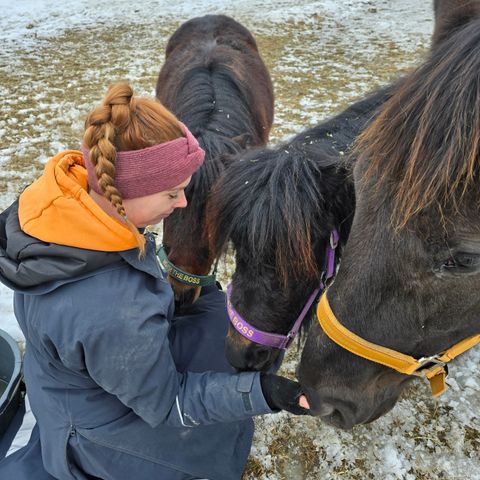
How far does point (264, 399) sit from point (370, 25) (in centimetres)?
939

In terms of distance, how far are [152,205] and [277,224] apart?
1.64ft

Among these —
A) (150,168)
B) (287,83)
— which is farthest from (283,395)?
(287,83)

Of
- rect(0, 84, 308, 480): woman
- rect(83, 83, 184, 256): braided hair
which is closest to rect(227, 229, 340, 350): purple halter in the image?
rect(0, 84, 308, 480): woman

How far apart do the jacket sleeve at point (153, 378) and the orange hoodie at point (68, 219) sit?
22 cm

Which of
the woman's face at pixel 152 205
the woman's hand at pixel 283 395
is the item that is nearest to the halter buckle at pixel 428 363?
the woman's hand at pixel 283 395

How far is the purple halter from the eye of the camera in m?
1.87

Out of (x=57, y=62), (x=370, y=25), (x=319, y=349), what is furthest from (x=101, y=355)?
(x=370, y=25)

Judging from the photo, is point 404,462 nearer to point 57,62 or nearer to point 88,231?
point 88,231

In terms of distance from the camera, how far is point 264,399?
1618 mm

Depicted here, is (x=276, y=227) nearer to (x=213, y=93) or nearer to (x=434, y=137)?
(x=434, y=137)

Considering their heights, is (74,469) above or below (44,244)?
below

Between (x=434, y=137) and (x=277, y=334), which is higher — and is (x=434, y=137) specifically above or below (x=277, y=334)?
above

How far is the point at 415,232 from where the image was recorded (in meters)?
1.17

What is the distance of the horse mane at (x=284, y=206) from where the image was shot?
1750 millimetres
